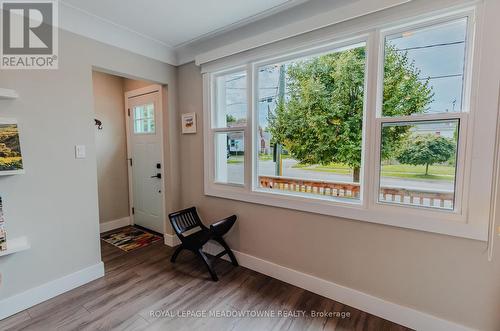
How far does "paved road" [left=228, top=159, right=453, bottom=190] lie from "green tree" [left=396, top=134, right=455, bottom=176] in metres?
0.09

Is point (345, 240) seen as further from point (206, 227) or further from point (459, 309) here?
point (206, 227)

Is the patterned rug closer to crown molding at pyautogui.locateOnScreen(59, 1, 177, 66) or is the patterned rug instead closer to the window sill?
the window sill

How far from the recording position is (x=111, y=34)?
7.42 feet

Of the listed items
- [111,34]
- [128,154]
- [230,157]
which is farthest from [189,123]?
[128,154]

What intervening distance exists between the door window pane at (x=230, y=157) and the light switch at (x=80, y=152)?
50.8 inches

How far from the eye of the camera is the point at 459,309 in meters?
1.51

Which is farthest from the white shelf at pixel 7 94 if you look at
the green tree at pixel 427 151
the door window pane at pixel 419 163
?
the green tree at pixel 427 151

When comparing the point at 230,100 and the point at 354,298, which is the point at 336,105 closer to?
the point at 230,100

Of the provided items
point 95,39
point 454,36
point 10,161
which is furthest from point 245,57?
point 10,161

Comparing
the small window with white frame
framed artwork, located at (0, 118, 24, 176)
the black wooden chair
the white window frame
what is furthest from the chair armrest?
framed artwork, located at (0, 118, 24, 176)

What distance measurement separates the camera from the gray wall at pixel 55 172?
1803mm

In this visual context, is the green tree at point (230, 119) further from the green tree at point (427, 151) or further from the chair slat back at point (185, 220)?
the green tree at point (427, 151)

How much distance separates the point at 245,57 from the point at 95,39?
142 centimetres

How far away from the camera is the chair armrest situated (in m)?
2.19
